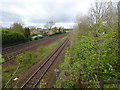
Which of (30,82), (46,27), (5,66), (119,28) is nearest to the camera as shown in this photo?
(119,28)

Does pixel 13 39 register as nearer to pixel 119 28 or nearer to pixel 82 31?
pixel 82 31

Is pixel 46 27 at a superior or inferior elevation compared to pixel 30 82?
superior

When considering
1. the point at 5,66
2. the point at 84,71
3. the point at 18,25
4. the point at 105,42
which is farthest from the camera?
the point at 18,25

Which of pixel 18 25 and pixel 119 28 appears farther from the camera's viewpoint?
pixel 18 25

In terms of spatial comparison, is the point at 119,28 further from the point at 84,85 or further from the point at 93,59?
the point at 84,85

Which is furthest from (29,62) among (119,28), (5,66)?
(119,28)

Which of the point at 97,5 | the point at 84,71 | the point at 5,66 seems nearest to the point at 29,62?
the point at 5,66

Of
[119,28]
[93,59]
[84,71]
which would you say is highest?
[119,28]

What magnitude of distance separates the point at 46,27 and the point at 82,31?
7128cm

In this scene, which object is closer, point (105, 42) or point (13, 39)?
point (105, 42)

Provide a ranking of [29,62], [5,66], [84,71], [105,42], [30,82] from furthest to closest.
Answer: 1. [29,62]
2. [5,66]
3. [30,82]
4. [84,71]
5. [105,42]

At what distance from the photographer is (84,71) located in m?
4.71

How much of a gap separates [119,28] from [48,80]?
20.8ft

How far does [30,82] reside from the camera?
771cm
